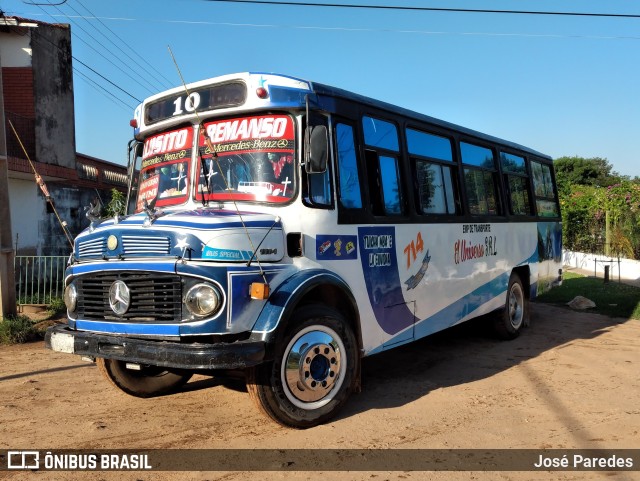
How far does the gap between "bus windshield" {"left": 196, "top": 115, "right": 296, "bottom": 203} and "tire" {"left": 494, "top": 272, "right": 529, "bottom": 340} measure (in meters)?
5.01

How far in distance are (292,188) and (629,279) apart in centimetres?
1442

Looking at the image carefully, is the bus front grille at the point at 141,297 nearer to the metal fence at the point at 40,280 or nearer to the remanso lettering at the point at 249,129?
the remanso lettering at the point at 249,129

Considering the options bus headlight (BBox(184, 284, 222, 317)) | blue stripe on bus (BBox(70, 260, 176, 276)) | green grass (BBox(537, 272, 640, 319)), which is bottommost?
green grass (BBox(537, 272, 640, 319))

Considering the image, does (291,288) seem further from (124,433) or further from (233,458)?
(124,433)

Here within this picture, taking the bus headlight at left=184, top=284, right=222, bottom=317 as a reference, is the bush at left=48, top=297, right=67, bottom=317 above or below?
below

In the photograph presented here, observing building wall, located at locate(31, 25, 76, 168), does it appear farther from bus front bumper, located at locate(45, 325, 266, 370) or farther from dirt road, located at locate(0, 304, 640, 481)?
bus front bumper, located at locate(45, 325, 266, 370)

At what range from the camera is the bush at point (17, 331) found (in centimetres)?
834

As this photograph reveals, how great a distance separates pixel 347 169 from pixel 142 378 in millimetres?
2824

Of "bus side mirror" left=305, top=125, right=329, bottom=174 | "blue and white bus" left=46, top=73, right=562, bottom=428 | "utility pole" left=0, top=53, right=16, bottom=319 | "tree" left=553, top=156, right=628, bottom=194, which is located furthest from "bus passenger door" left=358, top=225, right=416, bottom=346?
"tree" left=553, top=156, right=628, bottom=194

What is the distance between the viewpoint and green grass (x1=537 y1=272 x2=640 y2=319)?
10.6 meters

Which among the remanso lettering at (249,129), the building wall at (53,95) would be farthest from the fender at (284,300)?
the building wall at (53,95)

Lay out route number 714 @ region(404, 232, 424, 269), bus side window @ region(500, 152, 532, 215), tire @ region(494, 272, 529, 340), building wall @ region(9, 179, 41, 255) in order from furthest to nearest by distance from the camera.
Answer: building wall @ region(9, 179, 41, 255), bus side window @ region(500, 152, 532, 215), tire @ region(494, 272, 529, 340), route number 714 @ region(404, 232, 424, 269)

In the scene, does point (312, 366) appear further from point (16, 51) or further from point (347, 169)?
point (16, 51)

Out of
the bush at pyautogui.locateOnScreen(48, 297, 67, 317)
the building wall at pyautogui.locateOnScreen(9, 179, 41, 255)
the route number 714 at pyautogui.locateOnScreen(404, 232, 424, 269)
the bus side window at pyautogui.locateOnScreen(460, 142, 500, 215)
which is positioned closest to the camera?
the route number 714 at pyautogui.locateOnScreen(404, 232, 424, 269)
